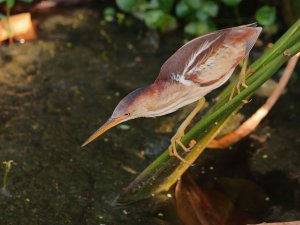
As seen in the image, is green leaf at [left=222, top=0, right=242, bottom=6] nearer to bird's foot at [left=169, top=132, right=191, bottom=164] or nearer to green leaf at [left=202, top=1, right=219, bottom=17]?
green leaf at [left=202, top=1, right=219, bottom=17]

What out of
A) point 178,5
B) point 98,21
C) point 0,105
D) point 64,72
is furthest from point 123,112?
point 98,21

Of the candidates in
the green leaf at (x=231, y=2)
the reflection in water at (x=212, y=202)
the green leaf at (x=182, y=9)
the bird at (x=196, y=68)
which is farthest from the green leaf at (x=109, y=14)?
the bird at (x=196, y=68)

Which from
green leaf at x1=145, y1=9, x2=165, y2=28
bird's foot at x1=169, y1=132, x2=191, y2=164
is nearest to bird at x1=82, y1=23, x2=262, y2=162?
bird's foot at x1=169, y1=132, x2=191, y2=164

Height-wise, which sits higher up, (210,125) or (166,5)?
(210,125)

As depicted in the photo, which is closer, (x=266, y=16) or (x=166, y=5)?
(x=266, y=16)

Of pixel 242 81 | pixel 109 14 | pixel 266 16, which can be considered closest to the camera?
pixel 242 81

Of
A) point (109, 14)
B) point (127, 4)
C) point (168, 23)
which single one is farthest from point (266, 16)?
point (109, 14)

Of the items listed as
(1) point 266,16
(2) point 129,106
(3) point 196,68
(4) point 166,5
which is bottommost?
(4) point 166,5

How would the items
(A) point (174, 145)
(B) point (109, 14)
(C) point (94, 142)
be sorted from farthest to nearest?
(B) point (109, 14)
(C) point (94, 142)
(A) point (174, 145)

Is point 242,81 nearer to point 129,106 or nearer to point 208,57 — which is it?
point 208,57
